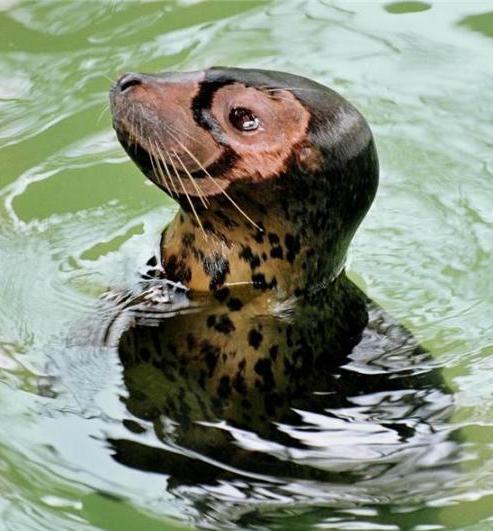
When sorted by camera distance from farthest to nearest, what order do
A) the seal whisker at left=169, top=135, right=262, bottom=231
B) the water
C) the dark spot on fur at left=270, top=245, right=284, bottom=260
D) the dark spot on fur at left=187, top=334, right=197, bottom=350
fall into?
the dark spot on fur at left=270, top=245, right=284, bottom=260 < the dark spot on fur at left=187, top=334, right=197, bottom=350 < the seal whisker at left=169, top=135, right=262, bottom=231 < the water

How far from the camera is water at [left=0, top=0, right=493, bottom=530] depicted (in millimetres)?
5645

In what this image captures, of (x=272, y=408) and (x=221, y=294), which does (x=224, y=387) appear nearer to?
(x=272, y=408)

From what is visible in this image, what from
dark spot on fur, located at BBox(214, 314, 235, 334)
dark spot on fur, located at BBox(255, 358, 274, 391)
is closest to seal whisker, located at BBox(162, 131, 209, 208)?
dark spot on fur, located at BBox(214, 314, 235, 334)

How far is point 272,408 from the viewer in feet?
19.3

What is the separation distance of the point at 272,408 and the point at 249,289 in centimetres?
50

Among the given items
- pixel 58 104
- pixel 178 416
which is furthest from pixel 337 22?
pixel 178 416

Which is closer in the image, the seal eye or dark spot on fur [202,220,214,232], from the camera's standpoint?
the seal eye

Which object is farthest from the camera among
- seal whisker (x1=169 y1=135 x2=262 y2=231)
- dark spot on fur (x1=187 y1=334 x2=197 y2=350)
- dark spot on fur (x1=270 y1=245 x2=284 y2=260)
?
dark spot on fur (x1=270 y1=245 x2=284 y2=260)

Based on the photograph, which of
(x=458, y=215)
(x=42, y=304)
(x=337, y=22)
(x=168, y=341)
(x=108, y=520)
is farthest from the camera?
(x=337, y=22)

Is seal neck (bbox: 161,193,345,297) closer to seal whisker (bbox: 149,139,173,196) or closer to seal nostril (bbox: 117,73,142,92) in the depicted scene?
seal whisker (bbox: 149,139,173,196)

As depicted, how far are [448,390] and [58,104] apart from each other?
3.09 m

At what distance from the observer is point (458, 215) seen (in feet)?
25.1

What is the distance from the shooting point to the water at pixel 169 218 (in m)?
5.64

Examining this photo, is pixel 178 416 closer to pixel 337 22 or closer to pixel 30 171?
pixel 30 171
